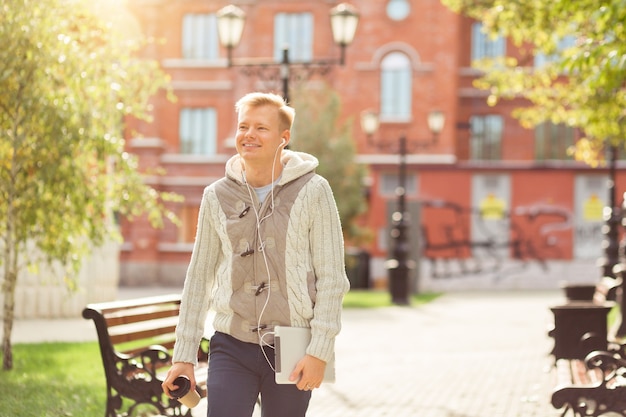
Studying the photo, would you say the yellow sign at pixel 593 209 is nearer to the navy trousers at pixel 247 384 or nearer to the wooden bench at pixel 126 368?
the wooden bench at pixel 126 368

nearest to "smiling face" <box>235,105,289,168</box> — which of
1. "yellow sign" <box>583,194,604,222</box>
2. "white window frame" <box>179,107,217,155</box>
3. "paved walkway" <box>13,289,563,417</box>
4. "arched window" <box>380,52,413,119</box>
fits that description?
"paved walkway" <box>13,289,563,417</box>

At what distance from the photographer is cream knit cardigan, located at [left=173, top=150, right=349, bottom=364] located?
4277 millimetres

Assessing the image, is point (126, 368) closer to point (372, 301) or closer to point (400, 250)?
point (400, 250)

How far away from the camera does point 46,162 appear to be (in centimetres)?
1016

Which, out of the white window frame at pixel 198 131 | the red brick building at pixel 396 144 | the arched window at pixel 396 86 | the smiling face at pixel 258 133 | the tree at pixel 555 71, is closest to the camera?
the smiling face at pixel 258 133

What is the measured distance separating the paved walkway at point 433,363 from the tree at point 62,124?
2.84 meters

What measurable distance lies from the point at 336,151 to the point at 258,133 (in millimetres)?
31052

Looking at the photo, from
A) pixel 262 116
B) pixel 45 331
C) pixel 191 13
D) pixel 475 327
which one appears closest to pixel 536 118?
pixel 475 327

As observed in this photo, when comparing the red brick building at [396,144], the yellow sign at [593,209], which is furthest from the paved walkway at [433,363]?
the yellow sign at [593,209]

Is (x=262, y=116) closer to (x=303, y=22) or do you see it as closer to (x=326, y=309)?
(x=326, y=309)

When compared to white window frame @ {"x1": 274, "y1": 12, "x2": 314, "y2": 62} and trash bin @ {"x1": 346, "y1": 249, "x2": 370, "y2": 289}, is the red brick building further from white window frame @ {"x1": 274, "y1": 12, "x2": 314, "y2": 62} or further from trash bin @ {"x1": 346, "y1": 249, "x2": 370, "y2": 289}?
trash bin @ {"x1": 346, "y1": 249, "x2": 370, "y2": 289}

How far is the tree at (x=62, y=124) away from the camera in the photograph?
9844 mm

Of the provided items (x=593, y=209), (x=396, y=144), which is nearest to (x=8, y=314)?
(x=396, y=144)

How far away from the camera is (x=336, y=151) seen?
3534cm
